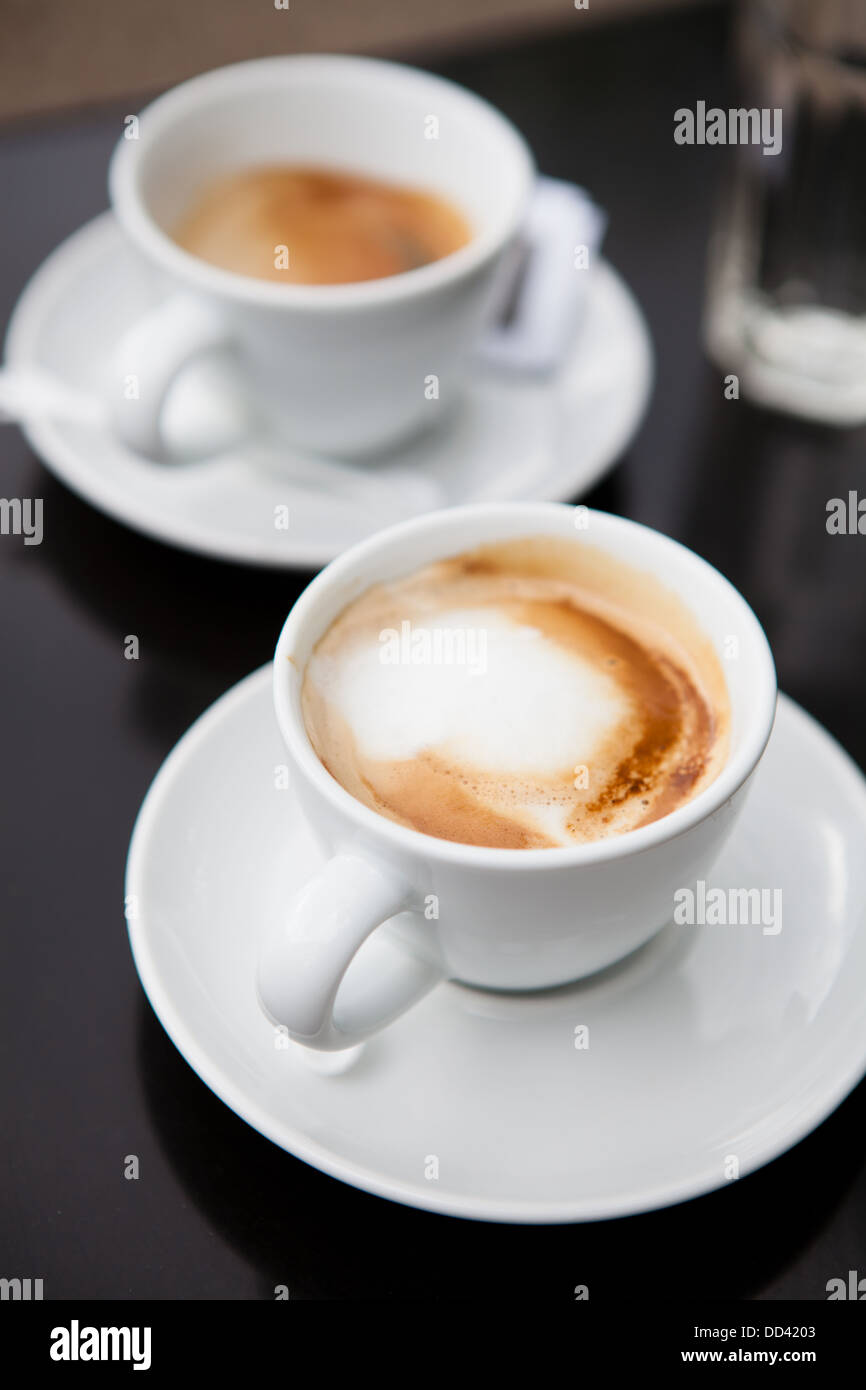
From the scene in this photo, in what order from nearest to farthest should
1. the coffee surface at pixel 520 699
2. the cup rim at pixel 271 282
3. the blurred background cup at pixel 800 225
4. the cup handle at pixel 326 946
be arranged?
the cup handle at pixel 326 946, the coffee surface at pixel 520 699, the cup rim at pixel 271 282, the blurred background cup at pixel 800 225

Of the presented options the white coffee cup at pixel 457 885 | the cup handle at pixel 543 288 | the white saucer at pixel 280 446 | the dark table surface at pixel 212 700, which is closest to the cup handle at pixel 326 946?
the white coffee cup at pixel 457 885

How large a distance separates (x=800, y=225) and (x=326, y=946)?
883mm

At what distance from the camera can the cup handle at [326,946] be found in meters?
0.68

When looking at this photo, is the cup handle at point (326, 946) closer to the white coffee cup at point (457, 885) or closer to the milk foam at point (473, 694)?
the white coffee cup at point (457, 885)

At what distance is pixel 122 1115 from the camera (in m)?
0.81

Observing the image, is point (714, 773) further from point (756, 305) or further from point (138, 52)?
point (138, 52)

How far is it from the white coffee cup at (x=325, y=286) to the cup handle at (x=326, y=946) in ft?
1.67

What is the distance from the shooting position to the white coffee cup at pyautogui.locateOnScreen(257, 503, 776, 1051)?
2.24 ft

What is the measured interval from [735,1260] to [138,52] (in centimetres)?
297

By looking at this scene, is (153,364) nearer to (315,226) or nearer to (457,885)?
(315,226)
